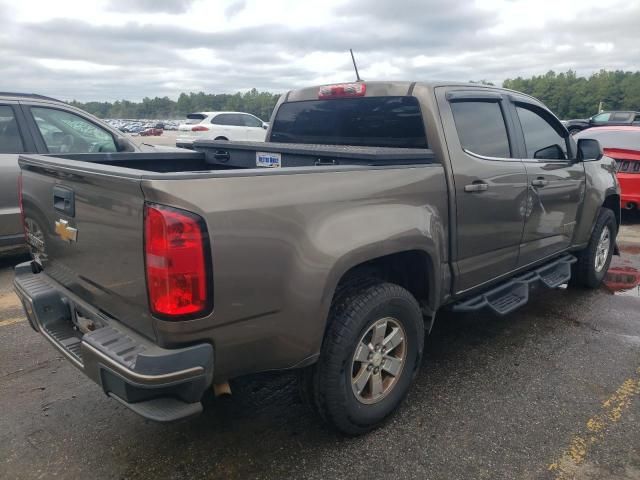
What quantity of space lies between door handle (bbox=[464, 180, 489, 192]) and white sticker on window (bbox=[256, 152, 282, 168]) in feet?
3.85

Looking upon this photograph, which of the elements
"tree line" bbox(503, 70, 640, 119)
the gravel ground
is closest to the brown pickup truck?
the gravel ground

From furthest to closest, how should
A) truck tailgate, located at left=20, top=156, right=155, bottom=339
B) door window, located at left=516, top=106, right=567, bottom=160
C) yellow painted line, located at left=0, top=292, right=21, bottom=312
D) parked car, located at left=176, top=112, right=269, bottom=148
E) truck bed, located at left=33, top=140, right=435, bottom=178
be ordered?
parked car, located at left=176, top=112, right=269, bottom=148, yellow painted line, located at left=0, top=292, right=21, bottom=312, door window, located at left=516, top=106, right=567, bottom=160, truck bed, located at left=33, top=140, right=435, bottom=178, truck tailgate, located at left=20, top=156, right=155, bottom=339

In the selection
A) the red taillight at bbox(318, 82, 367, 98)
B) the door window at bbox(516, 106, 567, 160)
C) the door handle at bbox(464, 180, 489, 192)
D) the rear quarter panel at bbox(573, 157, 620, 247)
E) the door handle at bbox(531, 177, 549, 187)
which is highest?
the red taillight at bbox(318, 82, 367, 98)

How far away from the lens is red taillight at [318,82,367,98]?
3.49m

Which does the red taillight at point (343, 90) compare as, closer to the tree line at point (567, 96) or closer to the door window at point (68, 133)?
Result: the door window at point (68, 133)

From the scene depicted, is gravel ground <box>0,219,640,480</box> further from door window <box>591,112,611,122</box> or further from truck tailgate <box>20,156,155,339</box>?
door window <box>591,112,611,122</box>

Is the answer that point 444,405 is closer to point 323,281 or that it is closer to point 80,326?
point 323,281

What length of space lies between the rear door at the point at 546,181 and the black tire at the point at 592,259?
0.58 meters

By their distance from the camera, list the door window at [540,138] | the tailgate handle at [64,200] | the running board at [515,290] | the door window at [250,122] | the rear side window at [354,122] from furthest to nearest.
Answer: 1. the door window at [250,122]
2. the door window at [540,138]
3. the running board at [515,290]
4. the rear side window at [354,122]
5. the tailgate handle at [64,200]

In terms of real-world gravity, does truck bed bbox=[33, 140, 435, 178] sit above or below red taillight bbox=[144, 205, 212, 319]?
above

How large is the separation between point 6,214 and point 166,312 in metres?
4.21

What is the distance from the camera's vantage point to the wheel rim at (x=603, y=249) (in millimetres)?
4954

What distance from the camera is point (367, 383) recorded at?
2.65m

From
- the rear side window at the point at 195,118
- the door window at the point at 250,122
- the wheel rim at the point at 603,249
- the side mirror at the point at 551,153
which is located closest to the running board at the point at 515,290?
the wheel rim at the point at 603,249
